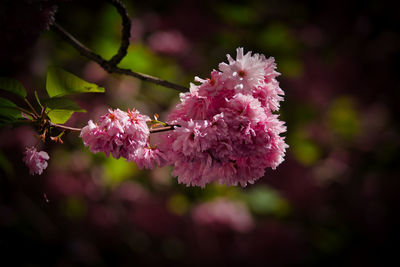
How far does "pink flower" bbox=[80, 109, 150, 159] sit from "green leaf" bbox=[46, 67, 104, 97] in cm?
11

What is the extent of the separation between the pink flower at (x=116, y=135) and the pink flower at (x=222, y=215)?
60.7 inches

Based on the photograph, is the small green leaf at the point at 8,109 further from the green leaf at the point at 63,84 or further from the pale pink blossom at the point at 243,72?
the pale pink blossom at the point at 243,72

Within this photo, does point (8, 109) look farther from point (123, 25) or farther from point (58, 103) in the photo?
point (123, 25)

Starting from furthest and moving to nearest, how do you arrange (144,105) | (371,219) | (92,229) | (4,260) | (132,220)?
1. (371,219)
2. (92,229)
3. (132,220)
4. (144,105)
5. (4,260)

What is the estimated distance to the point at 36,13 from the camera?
62cm

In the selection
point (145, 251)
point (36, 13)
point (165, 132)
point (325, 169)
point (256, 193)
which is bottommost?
point (165, 132)

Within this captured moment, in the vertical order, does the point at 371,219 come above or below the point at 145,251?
above

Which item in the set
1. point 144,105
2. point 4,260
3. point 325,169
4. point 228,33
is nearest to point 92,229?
point 4,260

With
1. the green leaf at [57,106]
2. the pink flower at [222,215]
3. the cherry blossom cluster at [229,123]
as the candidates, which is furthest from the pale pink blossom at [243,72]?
the pink flower at [222,215]

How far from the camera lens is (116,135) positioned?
0.53m

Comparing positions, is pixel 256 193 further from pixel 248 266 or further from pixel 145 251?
pixel 145 251

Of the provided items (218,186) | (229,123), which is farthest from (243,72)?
(218,186)

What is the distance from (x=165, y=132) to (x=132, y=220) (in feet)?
5.96

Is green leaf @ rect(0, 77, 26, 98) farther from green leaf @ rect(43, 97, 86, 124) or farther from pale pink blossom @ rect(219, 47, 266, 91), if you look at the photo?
pale pink blossom @ rect(219, 47, 266, 91)
